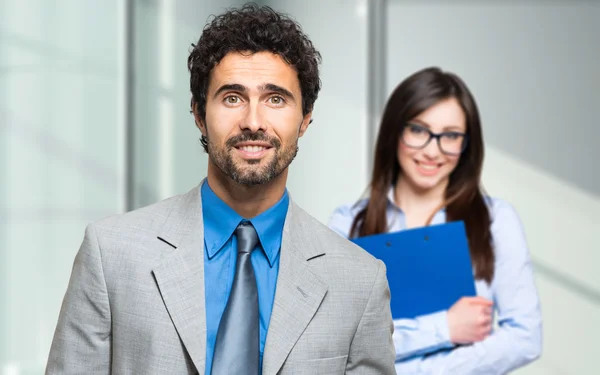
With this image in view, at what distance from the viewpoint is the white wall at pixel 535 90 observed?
554 centimetres

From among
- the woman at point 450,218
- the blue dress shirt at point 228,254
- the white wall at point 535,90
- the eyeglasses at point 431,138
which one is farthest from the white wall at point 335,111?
the blue dress shirt at point 228,254

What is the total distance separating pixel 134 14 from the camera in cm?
454

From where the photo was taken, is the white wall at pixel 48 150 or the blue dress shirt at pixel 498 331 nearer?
the blue dress shirt at pixel 498 331

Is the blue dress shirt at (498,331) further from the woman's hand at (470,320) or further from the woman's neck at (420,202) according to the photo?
the woman's neck at (420,202)

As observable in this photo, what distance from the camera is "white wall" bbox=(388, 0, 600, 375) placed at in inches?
218

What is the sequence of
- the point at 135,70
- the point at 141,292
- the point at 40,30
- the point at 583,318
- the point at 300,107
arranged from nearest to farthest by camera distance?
the point at 141,292
the point at 300,107
the point at 40,30
the point at 135,70
the point at 583,318

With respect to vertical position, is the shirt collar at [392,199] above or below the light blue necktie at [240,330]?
above

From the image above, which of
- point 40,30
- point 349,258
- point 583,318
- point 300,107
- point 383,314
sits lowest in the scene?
point 583,318

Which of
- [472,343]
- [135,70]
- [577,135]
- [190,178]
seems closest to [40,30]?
[135,70]

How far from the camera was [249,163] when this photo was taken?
1768 millimetres

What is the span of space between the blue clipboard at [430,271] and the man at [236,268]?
0.70 metres

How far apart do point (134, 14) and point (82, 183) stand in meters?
0.94

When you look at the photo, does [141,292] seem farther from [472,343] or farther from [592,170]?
[592,170]

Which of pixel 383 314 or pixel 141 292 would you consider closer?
pixel 141 292
